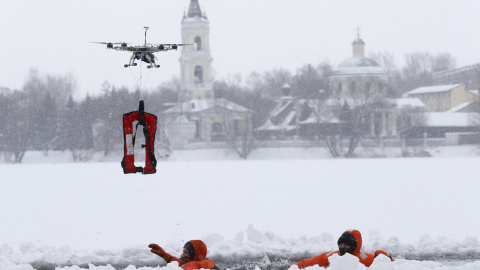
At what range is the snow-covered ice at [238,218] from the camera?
45.0 ft

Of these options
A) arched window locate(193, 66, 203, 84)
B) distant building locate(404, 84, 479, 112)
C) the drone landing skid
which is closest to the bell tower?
arched window locate(193, 66, 203, 84)

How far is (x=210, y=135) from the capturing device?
282ft

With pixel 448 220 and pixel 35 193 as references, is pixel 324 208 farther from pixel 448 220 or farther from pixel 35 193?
pixel 35 193

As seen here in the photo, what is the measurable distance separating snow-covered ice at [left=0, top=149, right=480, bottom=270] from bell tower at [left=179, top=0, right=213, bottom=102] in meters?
55.3

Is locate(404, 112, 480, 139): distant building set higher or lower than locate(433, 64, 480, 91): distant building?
lower

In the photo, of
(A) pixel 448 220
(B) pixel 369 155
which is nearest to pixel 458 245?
(A) pixel 448 220

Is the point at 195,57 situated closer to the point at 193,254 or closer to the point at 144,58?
the point at 193,254

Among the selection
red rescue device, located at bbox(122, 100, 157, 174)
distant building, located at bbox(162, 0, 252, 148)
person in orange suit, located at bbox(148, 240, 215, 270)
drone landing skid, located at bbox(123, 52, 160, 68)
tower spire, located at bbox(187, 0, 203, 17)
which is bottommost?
person in orange suit, located at bbox(148, 240, 215, 270)

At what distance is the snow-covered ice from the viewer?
45.0ft

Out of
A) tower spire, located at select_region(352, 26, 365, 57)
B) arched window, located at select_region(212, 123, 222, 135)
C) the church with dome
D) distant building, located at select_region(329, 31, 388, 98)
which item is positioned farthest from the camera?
tower spire, located at select_region(352, 26, 365, 57)

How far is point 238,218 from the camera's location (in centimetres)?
1986

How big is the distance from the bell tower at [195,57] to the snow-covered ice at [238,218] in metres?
55.3

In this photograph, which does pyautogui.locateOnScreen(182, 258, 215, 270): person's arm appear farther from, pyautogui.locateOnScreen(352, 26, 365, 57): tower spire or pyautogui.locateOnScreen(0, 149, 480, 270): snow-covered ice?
pyautogui.locateOnScreen(352, 26, 365, 57): tower spire

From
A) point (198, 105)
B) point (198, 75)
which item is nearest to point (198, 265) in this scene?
point (198, 105)
